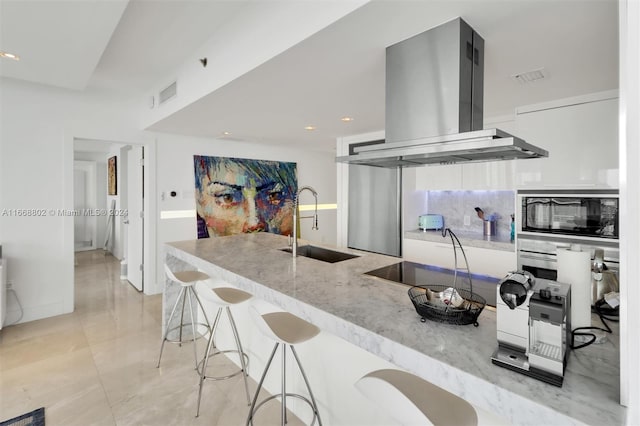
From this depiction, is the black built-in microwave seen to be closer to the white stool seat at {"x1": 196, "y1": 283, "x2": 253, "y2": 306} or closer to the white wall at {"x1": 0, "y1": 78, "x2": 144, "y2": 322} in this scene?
the white stool seat at {"x1": 196, "y1": 283, "x2": 253, "y2": 306}

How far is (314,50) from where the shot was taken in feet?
6.07

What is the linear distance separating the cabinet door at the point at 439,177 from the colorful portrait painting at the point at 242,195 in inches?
87.7

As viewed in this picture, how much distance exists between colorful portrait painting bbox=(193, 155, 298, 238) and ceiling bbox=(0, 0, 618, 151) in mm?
1384

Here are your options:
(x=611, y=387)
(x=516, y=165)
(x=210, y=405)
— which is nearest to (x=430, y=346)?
(x=611, y=387)

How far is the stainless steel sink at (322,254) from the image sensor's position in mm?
2589

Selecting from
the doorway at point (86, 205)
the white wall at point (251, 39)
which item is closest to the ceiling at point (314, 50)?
the white wall at point (251, 39)

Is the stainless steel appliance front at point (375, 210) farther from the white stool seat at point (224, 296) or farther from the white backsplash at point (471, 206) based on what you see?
the white stool seat at point (224, 296)

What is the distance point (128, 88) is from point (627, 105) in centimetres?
448

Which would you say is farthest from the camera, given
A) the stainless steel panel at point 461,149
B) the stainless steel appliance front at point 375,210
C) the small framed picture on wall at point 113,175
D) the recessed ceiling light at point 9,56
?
the small framed picture on wall at point 113,175

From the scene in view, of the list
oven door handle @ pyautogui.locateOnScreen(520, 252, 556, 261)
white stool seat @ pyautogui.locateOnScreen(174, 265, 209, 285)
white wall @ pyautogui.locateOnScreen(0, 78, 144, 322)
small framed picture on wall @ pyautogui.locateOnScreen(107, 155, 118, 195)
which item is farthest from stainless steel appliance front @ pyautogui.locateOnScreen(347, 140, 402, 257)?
small framed picture on wall @ pyautogui.locateOnScreen(107, 155, 118, 195)

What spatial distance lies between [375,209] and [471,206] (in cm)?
121

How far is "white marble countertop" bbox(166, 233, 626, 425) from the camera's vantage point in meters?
0.80

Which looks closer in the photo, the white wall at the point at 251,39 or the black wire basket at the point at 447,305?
the black wire basket at the point at 447,305

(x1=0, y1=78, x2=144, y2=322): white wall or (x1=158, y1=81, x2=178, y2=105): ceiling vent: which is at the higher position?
(x1=158, y1=81, x2=178, y2=105): ceiling vent
